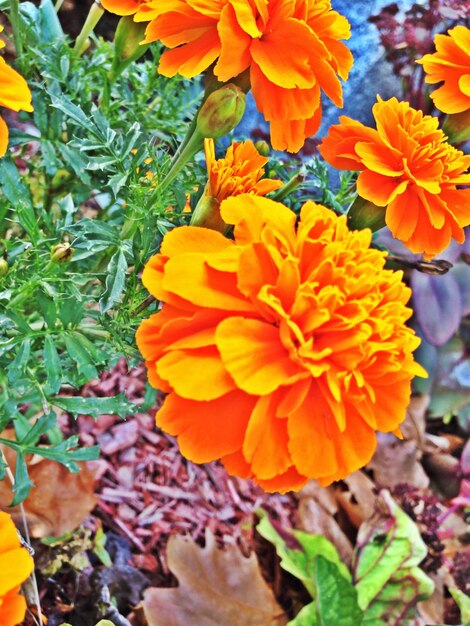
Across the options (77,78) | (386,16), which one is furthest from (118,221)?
(386,16)

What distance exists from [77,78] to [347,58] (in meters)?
0.35

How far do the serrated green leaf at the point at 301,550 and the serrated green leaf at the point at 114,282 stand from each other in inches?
26.2

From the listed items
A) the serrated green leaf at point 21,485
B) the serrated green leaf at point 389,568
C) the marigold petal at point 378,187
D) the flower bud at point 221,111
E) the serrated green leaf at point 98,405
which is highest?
the flower bud at point 221,111

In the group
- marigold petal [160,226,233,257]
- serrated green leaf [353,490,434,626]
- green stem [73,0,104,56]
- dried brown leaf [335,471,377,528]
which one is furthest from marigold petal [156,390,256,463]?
dried brown leaf [335,471,377,528]

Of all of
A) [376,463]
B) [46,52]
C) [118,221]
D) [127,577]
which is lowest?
[376,463]

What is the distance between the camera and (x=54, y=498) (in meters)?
1.11

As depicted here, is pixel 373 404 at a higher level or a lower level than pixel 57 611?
higher

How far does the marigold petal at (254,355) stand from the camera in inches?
19.0

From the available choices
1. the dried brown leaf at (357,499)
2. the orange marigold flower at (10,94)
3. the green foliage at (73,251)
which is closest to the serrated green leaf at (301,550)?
the dried brown leaf at (357,499)

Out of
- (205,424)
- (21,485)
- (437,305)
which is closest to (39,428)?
(21,485)

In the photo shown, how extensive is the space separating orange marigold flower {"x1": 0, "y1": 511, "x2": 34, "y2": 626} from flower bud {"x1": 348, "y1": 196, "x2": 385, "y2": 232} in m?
0.44

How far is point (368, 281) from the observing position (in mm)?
527

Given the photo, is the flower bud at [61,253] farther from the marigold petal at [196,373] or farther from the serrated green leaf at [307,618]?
the serrated green leaf at [307,618]

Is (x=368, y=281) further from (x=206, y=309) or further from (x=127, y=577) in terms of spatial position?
(x=127, y=577)
